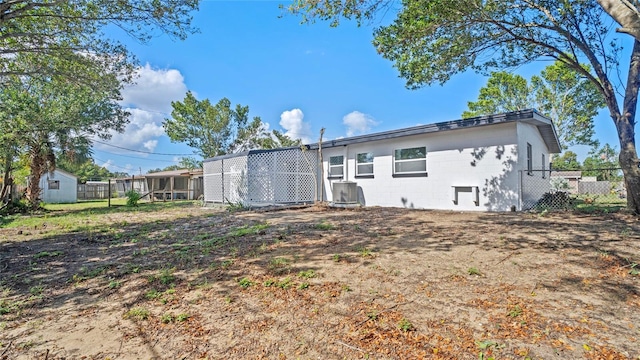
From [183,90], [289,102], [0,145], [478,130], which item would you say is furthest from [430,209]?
[183,90]

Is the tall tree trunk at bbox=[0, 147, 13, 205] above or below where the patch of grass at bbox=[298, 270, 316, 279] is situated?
above

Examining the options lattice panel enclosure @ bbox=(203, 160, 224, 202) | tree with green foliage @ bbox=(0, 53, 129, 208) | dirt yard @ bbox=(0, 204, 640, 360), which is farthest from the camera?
lattice panel enclosure @ bbox=(203, 160, 224, 202)

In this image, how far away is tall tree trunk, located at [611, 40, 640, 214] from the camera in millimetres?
6840

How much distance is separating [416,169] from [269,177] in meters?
5.42

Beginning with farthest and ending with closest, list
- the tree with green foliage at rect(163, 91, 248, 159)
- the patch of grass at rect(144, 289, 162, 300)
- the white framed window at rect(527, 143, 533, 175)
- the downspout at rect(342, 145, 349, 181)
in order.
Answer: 1. the tree with green foliage at rect(163, 91, 248, 159)
2. the downspout at rect(342, 145, 349, 181)
3. the white framed window at rect(527, 143, 533, 175)
4. the patch of grass at rect(144, 289, 162, 300)

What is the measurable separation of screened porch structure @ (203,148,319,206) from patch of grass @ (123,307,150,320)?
28.7 ft

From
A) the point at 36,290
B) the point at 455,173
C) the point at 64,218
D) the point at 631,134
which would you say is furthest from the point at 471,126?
the point at 64,218

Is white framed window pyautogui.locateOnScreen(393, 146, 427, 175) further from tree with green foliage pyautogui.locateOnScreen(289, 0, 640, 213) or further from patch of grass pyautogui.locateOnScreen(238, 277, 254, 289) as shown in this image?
patch of grass pyautogui.locateOnScreen(238, 277, 254, 289)

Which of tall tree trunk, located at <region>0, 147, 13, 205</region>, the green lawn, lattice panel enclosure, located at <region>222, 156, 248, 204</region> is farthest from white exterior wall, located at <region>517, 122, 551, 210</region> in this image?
tall tree trunk, located at <region>0, 147, 13, 205</region>

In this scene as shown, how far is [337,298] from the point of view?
2910mm

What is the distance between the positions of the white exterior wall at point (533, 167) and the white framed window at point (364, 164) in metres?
4.77

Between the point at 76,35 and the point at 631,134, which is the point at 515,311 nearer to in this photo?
the point at 631,134

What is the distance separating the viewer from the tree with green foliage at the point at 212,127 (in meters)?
25.9

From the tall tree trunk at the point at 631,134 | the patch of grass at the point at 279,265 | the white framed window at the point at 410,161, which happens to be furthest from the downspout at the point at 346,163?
the patch of grass at the point at 279,265
